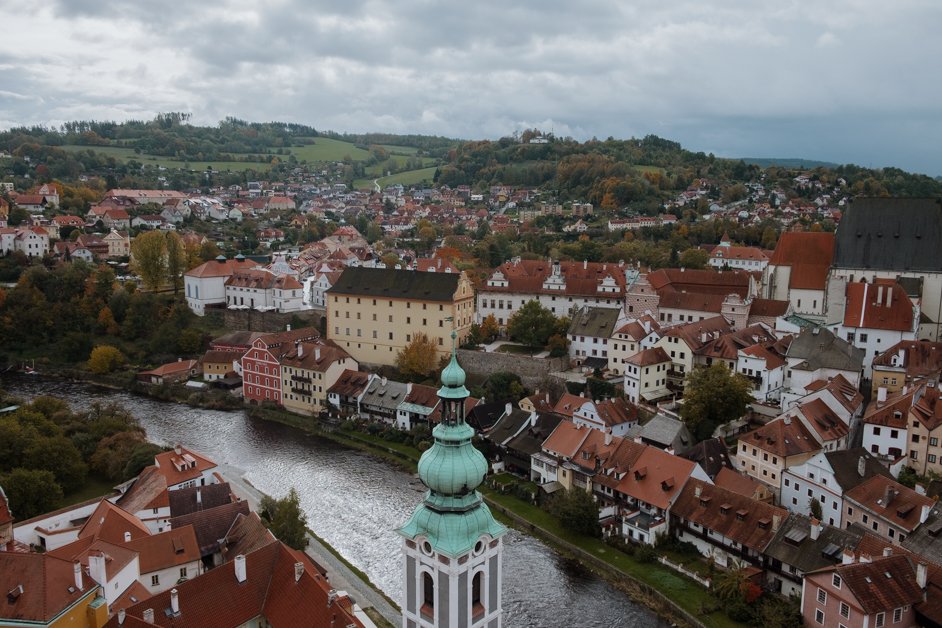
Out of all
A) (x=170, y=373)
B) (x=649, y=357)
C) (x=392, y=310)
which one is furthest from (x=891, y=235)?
(x=170, y=373)

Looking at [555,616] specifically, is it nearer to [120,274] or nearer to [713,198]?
[120,274]

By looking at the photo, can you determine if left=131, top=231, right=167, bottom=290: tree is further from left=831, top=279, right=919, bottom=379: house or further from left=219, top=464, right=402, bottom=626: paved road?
left=831, top=279, right=919, bottom=379: house

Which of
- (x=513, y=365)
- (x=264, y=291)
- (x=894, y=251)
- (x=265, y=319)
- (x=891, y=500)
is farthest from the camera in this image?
(x=264, y=291)

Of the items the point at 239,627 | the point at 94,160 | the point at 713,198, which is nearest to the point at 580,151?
the point at 713,198

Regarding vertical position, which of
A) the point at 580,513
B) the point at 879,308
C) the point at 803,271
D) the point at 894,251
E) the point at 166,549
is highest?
the point at 894,251

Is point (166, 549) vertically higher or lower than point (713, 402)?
lower

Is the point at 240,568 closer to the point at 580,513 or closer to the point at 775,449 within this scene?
the point at 580,513
